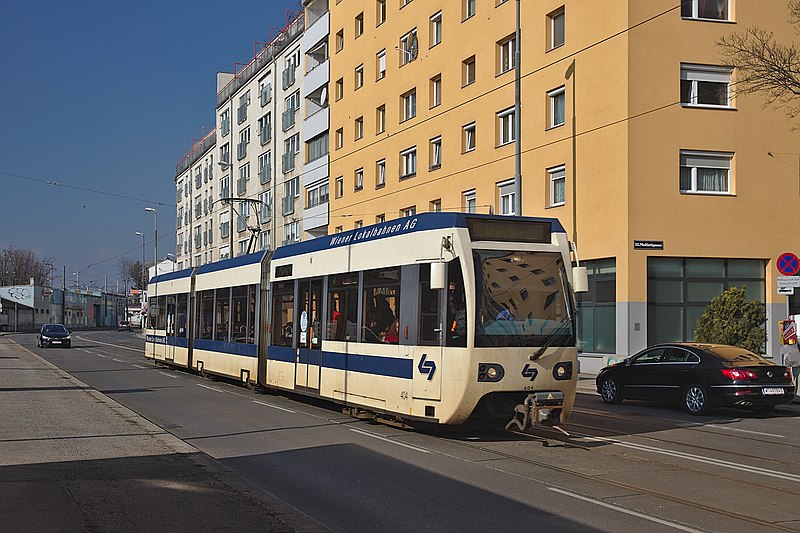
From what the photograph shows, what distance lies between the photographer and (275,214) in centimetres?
6012

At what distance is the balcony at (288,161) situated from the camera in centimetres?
5766

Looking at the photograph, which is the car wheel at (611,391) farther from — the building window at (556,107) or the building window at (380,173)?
the building window at (380,173)

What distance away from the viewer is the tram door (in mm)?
17344

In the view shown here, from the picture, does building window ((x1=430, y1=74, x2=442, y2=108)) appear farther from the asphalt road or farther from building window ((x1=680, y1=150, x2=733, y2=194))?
the asphalt road

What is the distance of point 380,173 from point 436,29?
27.3 ft

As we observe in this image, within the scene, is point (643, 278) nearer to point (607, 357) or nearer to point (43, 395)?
point (607, 357)

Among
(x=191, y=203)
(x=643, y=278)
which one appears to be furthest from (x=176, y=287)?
(x=191, y=203)

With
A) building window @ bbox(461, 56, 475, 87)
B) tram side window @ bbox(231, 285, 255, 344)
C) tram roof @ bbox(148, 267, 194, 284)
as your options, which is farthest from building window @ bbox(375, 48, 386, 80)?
tram side window @ bbox(231, 285, 255, 344)

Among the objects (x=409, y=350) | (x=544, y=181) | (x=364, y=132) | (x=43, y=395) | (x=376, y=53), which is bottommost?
(x=43, y=395)

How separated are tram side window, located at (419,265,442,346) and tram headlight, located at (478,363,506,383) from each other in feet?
2.52

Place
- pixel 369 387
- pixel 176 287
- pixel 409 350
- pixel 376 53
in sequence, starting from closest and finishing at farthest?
pixel 409 350 < pixel 369 387 < pixel 176 287 < pixel 376 53

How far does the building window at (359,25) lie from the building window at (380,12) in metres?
1.94

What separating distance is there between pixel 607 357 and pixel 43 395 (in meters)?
16.6

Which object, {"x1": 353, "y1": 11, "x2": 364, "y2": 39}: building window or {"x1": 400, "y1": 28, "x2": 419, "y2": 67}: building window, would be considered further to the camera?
{"x1": 353, "y1": 11, "x2": 364, "y2": 39}: building window
